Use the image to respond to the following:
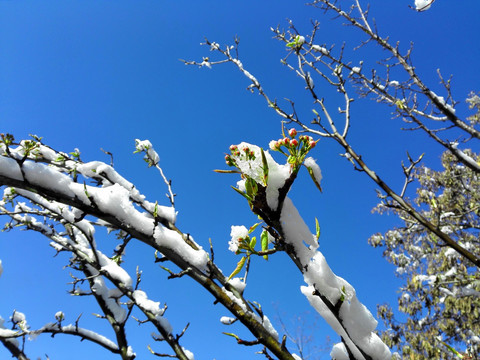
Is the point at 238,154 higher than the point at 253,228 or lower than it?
higher

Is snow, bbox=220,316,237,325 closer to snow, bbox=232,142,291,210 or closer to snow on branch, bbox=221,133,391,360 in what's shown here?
snow on branch, bbox=221,133,391,360

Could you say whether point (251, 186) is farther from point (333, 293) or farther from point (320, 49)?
point (320, 49)

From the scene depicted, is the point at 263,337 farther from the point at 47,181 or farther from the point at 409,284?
the point at 409,284

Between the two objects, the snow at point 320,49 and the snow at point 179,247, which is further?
the snow at point 320,49

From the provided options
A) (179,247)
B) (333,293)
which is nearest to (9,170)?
(179,247)

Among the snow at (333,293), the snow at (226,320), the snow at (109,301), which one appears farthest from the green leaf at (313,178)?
the snow at (109,301)

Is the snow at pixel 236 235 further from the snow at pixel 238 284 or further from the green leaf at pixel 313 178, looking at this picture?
the snow at pixel 238 284

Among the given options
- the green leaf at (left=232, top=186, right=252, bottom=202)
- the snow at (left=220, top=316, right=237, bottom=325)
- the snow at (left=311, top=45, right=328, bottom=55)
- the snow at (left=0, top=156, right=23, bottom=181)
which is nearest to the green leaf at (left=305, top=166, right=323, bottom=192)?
the green leaf at (left=232, top=186, right=252, bottom=202)

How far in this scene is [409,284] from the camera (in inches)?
348

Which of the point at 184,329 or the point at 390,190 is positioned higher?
the point at 390,190

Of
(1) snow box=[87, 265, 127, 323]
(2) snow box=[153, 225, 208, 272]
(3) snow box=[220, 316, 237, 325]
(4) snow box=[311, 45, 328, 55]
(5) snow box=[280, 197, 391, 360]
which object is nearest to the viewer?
(5) snow box=[280, 197, 391, 360]

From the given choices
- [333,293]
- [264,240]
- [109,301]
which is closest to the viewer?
[333,293]

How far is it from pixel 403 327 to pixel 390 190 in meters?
9.46

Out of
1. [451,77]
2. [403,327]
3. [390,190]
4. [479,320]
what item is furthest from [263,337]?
[403,327]
